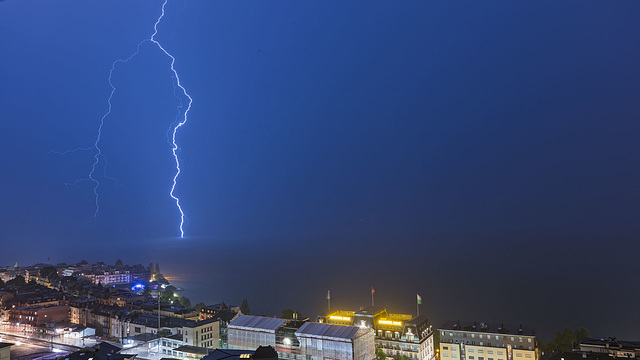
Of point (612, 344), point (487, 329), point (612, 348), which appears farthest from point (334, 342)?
→ point (612, 344)

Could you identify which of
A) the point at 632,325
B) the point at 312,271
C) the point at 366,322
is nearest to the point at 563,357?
the point at 366,322

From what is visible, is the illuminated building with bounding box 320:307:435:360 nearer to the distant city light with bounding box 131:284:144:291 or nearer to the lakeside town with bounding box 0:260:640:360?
the lakeside town with bounding box 0:260:640:360

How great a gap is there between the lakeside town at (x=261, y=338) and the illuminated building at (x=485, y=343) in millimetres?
60

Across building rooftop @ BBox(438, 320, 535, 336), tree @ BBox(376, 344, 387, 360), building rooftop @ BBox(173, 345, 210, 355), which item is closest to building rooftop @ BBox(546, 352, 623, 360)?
building rooftop @ BBox(438, 320, 535, 336)

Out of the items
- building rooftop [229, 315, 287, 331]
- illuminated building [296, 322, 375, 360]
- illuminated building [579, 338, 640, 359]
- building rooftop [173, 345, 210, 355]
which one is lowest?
illuminated building [579, 338, 640, 359]

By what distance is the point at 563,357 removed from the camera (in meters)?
20.0

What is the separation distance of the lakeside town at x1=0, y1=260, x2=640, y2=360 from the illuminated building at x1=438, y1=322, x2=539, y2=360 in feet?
0.20

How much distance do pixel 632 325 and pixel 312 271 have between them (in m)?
51.8

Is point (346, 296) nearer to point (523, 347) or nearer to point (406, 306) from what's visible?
point (406, 306)

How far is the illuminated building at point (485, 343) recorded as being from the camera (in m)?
24.0

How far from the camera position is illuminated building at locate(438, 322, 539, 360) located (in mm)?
24016

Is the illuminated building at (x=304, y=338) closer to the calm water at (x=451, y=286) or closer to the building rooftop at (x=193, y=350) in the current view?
the building rooftop at (x=193, y=350)

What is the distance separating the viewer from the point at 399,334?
25.2 metres

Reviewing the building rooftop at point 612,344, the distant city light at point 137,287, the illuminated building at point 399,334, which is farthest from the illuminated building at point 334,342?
the distant city light at point 137,287
